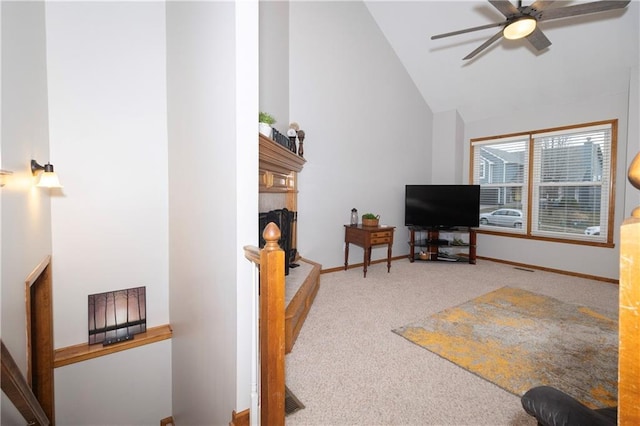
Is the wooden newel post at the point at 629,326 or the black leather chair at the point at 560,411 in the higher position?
the wooden newel post at the point at 629,326

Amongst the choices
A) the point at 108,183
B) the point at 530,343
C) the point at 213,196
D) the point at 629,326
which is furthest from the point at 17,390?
the point at 530,343

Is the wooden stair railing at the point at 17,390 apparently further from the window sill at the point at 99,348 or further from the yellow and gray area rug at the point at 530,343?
the yellow and gray area rug at the point at 530,343

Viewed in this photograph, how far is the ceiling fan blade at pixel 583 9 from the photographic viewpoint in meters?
2.41

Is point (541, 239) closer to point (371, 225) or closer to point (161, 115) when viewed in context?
point (371, 225)

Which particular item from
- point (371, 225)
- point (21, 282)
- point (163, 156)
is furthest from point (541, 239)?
point (21, 282)

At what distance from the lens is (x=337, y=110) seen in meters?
4.43

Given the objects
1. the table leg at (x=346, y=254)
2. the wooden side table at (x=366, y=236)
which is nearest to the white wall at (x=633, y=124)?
the wooden side table at (x=366, y=236)

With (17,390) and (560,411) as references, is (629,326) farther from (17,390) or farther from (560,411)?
(17,390)

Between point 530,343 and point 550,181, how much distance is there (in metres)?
3.46

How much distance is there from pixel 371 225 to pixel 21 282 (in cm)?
368

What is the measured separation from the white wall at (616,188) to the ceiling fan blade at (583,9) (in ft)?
6.64

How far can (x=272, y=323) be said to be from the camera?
1.22 m

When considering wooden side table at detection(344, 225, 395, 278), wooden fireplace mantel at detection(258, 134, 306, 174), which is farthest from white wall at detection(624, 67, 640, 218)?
wooden fireplace mantel at detection(258, 134, 306, 174)

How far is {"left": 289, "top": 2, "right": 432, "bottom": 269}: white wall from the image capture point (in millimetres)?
4102
